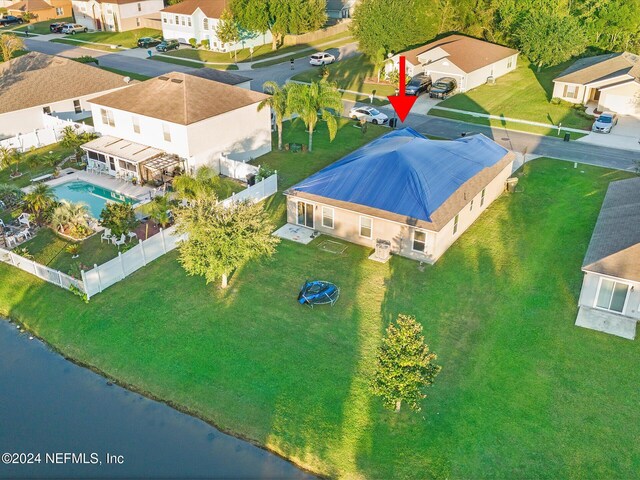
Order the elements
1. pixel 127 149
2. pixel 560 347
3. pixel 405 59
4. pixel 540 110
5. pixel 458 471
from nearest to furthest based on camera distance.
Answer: pixel 458 471
pixel 560 347
pixel 127 149
pixel 540 110
pixel 405 59

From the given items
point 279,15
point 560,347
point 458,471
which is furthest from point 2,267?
point 279,15

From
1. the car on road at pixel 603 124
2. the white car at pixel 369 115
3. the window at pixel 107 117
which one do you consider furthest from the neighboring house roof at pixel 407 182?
the car on road at pixel 603 124

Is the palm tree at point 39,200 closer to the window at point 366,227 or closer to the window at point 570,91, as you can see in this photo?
the window at point 366,227

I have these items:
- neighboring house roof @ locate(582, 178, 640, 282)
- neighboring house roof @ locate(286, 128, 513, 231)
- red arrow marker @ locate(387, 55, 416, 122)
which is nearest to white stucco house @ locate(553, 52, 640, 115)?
red arrow marker @ locate(387, 55, 416, 122)

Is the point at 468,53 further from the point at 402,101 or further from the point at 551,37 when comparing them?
the point at 402,101

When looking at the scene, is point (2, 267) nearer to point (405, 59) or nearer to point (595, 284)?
point (595, 284)

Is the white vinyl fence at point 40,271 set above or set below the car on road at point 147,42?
below
